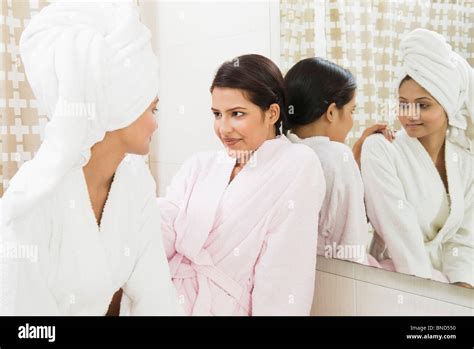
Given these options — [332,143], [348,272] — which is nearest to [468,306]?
[348,272]

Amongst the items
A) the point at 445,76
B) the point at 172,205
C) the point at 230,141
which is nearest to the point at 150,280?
the point at 172,205

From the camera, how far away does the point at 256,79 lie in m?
1.34

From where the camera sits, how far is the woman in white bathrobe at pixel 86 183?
0.98 metres

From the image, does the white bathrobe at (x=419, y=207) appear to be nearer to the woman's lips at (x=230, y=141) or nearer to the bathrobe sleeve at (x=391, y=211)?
the bathrobe sleeve at (x=391, y=211)

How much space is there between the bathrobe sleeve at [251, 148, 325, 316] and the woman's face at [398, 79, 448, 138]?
0.24m

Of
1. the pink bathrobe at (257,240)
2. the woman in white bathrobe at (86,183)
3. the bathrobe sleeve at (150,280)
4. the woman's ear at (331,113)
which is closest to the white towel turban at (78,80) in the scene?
the woman in white bathrobe at (86,183)

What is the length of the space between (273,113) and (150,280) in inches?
20.2

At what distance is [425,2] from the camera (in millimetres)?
1152

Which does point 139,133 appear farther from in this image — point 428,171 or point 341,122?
point 428,171

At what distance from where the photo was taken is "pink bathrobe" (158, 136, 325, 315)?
4.22 ft

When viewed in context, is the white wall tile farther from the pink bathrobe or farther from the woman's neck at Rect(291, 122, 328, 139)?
the woman's neck at Rect(291, 122, 328, 139)

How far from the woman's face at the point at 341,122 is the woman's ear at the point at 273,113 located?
0.42 ft
